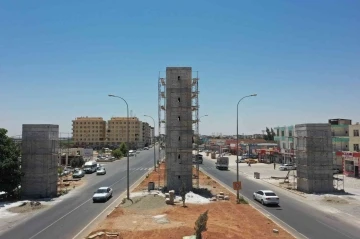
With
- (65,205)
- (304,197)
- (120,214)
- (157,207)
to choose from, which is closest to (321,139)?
(304,197)

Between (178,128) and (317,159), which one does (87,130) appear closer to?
(178,128)

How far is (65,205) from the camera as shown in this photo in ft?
115

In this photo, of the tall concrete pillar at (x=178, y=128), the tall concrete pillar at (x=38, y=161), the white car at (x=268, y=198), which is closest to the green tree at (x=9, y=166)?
the tall concrete pillar at (x=38, y=161)

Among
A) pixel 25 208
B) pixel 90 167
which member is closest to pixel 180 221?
pixel 25 208

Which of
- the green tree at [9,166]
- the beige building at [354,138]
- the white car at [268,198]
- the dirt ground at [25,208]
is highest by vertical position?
the beige building at [354,138]

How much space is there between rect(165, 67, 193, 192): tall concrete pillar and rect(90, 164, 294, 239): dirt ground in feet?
19.4

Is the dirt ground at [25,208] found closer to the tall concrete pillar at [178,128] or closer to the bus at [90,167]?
the tall concrete pillar at [178,128]

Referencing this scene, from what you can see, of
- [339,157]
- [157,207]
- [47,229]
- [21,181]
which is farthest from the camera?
[339,157]

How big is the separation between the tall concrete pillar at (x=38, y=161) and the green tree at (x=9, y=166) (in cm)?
126

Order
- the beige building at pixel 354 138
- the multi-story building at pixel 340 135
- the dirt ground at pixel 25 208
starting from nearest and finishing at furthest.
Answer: the dirt ground at pixel 25 208
the beige building at pixel 354 138
the multi-story building at pixel 340 135

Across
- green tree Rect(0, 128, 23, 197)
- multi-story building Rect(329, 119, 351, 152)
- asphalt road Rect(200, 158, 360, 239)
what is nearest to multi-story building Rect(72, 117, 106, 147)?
multi-story building Rect(329, 119, 351, 152)

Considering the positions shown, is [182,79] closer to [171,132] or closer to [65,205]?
[171,132]

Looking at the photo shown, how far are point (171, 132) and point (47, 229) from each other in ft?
67.6

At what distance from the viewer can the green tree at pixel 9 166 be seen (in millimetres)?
36812
